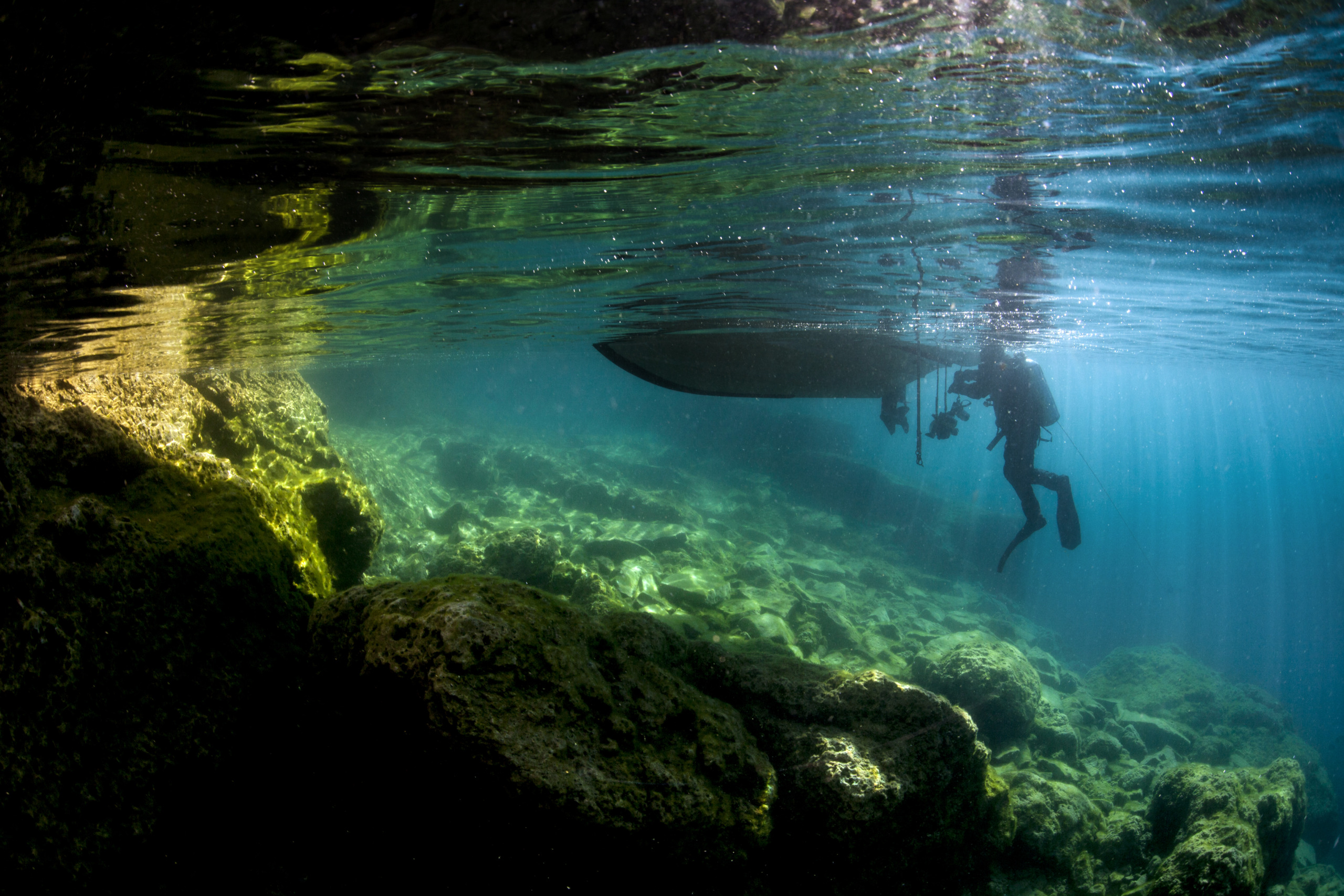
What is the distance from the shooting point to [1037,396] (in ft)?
45.5

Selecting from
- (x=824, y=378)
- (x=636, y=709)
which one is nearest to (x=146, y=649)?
(x=636, y=709)

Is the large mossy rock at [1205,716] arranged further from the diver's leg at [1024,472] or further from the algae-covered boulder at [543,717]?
the algae-covered boulder at [543,717]

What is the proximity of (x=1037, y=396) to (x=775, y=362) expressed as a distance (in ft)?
22.7

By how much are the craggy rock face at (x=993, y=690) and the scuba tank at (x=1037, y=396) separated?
6.19 m

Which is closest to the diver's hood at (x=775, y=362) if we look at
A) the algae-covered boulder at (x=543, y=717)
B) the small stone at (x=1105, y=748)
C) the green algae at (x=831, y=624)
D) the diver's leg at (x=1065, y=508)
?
the diver's leg at (x=1065, y=508)

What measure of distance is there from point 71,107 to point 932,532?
1178 inches

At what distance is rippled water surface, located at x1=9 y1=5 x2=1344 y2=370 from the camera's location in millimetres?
4496

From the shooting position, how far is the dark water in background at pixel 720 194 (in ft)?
14.9

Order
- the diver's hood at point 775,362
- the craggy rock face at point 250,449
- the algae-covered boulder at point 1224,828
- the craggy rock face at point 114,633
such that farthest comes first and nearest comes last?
the diver's hood at point 775,362
the craggy rock face at point 250,449
the algae-covered boulder at point 1224,828
the craggy rock face at point 114,633

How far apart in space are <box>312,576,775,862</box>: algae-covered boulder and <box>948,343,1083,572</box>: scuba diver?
39.6ft

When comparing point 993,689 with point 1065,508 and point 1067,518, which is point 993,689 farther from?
point 1065,508

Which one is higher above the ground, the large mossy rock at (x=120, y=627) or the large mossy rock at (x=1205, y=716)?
the large mossy rock at (x=120, y=627)

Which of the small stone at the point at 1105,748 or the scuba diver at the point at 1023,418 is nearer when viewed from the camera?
the small stone at the point at 1105,748

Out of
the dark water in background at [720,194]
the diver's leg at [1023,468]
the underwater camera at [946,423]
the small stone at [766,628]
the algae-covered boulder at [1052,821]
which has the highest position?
the dark water in background at [720,194]
